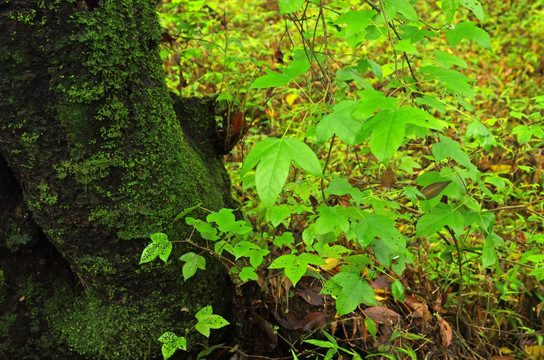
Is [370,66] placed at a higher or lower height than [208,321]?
higher

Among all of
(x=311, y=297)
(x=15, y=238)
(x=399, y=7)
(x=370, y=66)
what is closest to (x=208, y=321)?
(x=311, y=297)

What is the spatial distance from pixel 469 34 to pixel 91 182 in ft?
4.45

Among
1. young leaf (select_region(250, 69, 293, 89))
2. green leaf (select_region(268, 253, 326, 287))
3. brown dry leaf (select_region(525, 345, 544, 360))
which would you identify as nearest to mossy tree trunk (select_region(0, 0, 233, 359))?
green leaf (select_region(268, 253, 326, 287))

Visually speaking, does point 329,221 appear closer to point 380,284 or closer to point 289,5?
point 289,5

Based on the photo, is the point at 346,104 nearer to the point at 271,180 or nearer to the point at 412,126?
the point at 412,126

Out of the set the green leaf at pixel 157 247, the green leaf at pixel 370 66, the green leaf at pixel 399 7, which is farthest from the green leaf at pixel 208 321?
the green leaf at pixel 399 7

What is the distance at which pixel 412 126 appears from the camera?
1.21 metres

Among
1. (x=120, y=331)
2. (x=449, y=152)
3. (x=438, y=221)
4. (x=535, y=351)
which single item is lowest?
(x=535, y=351)

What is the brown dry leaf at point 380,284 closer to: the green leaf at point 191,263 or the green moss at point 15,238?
the green leaf at point 191,263

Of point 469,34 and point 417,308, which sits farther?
point 417,308

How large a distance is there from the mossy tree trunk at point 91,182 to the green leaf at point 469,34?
1060 millimetres

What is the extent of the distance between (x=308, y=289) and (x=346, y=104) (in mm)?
1018

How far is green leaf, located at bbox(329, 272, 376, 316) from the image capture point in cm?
132

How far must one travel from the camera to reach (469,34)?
133 centimetres
